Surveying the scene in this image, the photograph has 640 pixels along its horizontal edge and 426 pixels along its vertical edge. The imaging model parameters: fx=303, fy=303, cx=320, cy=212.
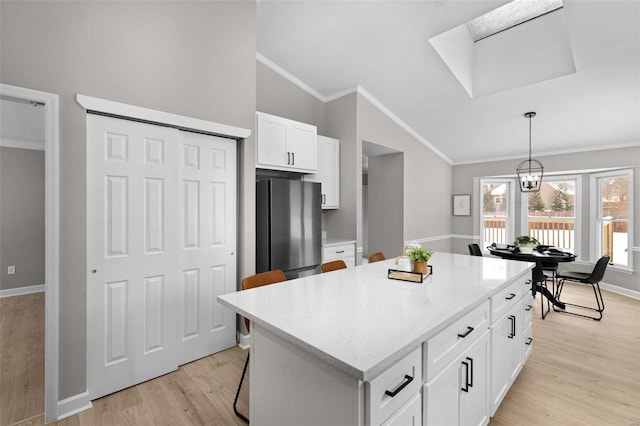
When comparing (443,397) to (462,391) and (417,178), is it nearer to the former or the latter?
(462,391)

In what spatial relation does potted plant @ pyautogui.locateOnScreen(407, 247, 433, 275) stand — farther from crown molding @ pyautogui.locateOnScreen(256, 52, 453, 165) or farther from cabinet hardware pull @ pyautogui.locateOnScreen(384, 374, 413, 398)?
crown molding @ pyautogui.locateOnScreen(256, 52, 453, 165)

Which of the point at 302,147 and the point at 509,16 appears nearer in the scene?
the point at 509,16

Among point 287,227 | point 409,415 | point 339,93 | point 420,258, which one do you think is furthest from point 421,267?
point 339,93

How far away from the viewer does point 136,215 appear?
2.26 m

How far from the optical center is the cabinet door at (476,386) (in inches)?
59.3

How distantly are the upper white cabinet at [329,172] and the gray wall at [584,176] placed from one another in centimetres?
351

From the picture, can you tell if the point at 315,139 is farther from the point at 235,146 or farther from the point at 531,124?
the point at 531,124

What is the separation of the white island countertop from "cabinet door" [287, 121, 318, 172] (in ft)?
5.83

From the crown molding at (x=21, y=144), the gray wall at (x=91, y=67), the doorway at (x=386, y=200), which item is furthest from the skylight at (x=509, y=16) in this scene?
the crown molding at (x=21, y=144)

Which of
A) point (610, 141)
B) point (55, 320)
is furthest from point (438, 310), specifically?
point (610, 141)

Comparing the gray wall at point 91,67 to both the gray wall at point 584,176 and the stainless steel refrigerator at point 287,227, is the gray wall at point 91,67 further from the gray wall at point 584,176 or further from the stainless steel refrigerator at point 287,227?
the gray wall at point 584,176

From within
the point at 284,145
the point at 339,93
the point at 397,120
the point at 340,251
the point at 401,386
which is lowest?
the point at 401,386

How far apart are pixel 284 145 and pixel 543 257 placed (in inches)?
140

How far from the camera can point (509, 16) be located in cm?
331
